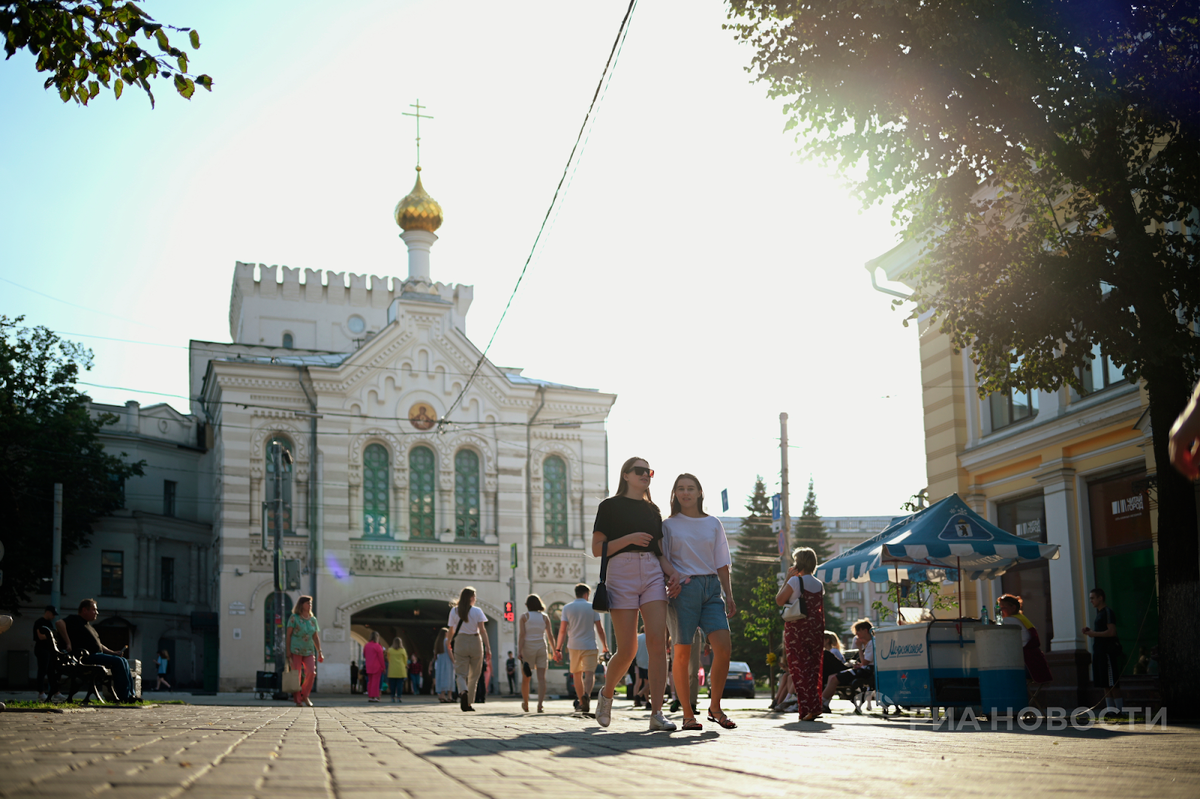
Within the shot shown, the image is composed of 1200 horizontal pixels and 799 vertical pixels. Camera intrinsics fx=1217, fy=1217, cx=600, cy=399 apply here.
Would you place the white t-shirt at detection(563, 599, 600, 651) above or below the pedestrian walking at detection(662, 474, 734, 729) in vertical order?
below

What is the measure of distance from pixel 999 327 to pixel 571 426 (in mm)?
30130

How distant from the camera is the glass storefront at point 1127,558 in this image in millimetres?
16266

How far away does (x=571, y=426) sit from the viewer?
4272cm

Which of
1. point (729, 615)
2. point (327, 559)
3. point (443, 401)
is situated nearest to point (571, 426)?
point (443, 401)

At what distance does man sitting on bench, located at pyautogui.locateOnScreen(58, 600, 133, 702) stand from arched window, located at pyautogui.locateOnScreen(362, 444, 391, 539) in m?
22.0

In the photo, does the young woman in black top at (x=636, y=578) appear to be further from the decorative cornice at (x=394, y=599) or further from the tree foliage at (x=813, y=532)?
the tree foliage at (x=813, y=532)

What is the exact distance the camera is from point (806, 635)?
38.8ft

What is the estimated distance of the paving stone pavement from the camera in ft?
14.5

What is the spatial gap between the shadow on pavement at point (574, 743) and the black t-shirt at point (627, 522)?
1.34m

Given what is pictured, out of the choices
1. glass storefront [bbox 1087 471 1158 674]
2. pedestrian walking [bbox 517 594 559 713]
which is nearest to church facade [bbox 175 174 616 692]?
pedestrian walking [bbox 517 594 559 713]

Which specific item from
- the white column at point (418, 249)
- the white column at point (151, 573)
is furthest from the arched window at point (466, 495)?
the white column at point (151, 573)

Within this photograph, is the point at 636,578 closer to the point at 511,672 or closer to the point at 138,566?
the point at 511,672

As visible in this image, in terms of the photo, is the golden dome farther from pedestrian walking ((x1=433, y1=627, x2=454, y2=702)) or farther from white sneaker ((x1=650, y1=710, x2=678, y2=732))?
white sneaker ((x1=650, y1=710, x2=678, y2=732))

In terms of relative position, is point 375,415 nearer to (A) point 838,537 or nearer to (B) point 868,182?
(B) point 868,182
